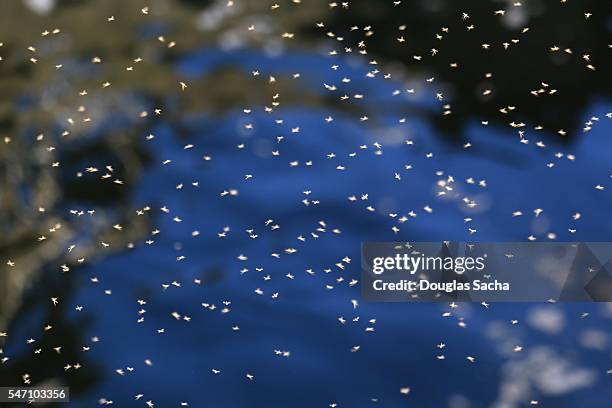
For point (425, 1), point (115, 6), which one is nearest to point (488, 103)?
point (425, 1)

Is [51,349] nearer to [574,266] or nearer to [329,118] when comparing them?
[329,118]

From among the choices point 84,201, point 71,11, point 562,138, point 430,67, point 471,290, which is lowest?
point 471,290

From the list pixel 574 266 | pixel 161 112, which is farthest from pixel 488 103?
pixel 161 112

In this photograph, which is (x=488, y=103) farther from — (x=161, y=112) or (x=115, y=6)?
(x=115, y=6)

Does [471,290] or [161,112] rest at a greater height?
[161,112]

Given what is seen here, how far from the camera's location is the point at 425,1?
7121mm

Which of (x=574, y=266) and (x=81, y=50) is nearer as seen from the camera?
(x=574, y=266)

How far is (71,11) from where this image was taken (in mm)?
7223

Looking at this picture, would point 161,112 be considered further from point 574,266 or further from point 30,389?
point 574,266

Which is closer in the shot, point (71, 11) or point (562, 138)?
point (562, 138)

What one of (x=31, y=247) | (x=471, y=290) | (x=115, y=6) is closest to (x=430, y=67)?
(x=471, y=290)

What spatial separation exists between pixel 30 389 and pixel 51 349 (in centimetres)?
42

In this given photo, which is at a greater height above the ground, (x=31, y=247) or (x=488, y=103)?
(x=488, y=103)

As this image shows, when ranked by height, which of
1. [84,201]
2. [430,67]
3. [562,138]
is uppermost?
[430,67]
